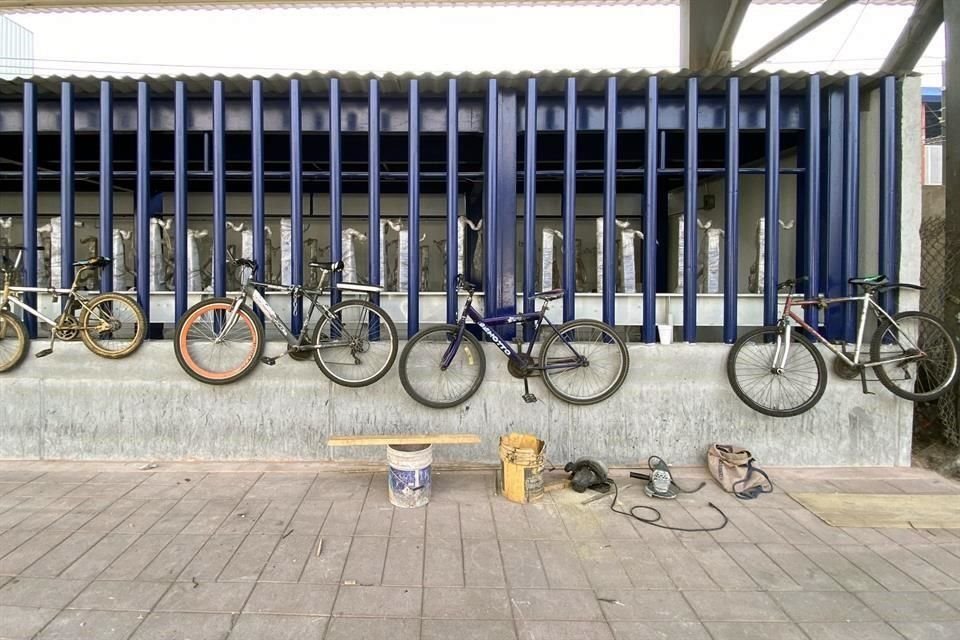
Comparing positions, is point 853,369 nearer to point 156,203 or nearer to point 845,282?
point 845,282

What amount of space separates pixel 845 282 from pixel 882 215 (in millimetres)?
645

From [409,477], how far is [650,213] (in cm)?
289

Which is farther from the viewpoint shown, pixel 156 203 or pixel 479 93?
pixel 156 203

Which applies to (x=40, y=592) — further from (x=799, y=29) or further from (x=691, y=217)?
(x=799, y=29)

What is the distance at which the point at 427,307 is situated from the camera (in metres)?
5.31

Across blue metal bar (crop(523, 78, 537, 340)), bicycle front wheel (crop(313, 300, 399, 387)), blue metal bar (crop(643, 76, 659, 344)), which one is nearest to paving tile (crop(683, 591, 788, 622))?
blue metal bar (crop(643, 76, 659, 344))

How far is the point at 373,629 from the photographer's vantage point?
258cm

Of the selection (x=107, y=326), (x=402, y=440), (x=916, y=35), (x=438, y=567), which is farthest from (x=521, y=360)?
(x=916, y=35)

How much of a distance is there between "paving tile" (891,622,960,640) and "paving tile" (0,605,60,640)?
12.8 feet

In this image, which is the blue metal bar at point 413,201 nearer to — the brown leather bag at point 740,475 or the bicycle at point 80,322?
the bicycle at point 80,322

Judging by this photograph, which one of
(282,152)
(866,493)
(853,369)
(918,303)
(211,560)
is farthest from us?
(282,152)

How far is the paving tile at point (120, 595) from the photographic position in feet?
8.98

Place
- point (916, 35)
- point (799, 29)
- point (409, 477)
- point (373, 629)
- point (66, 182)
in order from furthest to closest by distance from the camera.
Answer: point (799, 29), point (916, 35), point (66, 182), point (409, 477), point (373, 629)

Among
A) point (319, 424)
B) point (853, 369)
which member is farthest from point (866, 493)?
point (319, 424)
